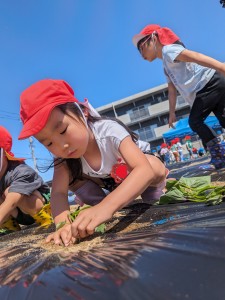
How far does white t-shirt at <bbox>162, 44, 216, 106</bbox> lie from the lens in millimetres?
2414

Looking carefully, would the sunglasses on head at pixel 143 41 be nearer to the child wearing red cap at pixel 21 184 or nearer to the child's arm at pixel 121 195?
the child wearing red cap at pixel 21 184

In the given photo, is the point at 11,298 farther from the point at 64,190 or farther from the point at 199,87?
the point at 199,87

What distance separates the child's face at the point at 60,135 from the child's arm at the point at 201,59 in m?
1.32

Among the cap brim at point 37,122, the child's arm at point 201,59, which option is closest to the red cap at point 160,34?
the child's arm at point 201,59

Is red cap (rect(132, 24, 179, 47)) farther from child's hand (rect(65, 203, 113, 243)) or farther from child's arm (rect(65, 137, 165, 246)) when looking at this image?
child's hand (rect(65, 203, 113, 243))

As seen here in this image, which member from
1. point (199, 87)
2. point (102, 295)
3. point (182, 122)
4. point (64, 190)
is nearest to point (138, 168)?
point (64, 190)

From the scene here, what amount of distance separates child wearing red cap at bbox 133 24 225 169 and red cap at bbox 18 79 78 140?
4.39 feet

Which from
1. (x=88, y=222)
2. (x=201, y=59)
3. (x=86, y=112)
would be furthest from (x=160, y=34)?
(x=88, y=222)

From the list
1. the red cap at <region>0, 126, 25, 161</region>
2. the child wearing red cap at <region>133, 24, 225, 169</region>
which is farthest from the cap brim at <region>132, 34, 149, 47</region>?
the red cap at <region>0, 126, 25, 161</region>

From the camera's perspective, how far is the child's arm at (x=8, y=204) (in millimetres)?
1782

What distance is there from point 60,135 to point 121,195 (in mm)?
343

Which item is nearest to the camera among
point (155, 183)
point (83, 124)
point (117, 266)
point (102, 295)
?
point (102, 295)

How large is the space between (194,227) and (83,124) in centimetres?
76

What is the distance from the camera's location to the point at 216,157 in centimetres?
256
